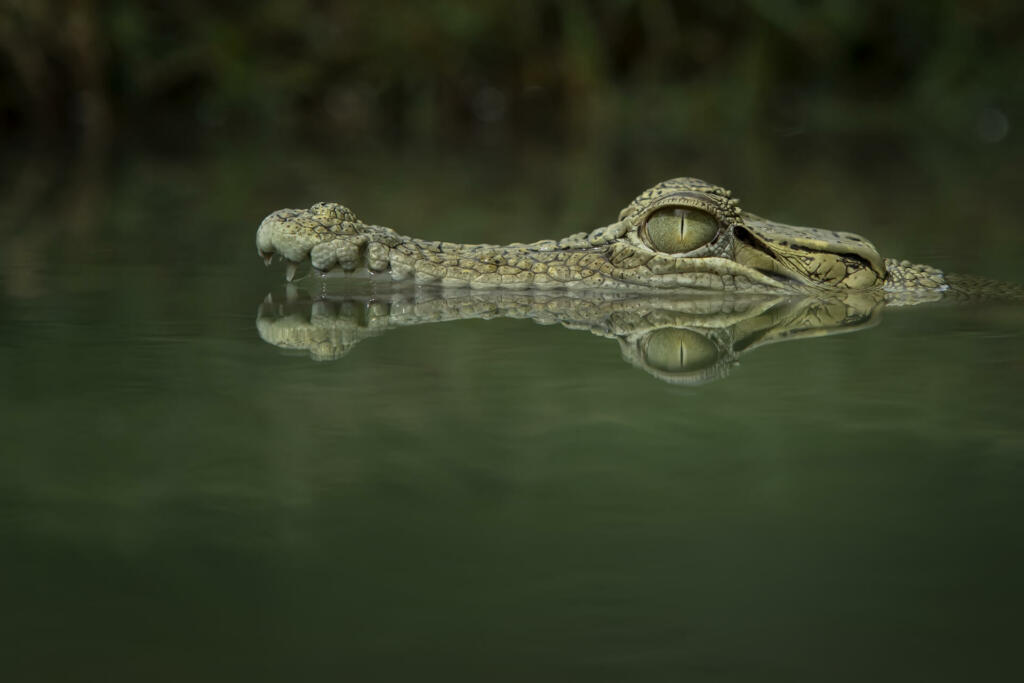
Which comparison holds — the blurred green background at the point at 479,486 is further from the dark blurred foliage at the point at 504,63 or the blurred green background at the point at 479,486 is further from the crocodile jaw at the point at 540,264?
the dark blurred foliage at the point at 504,63

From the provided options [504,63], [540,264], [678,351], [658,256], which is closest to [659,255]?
[658,256]

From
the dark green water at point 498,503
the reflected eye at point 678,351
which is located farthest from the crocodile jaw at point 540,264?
the reflected eye at point 678,351

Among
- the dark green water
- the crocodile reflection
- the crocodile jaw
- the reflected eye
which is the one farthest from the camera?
the crocodile jaw

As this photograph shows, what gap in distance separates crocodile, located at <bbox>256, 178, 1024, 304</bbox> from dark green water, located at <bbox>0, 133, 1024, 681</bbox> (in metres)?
0.33

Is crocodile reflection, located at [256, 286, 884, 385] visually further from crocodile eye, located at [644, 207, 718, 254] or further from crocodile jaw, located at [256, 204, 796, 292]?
crocodile eye, located at [644, 207, 718, 254]

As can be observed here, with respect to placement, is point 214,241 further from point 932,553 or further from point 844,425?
point 932,553

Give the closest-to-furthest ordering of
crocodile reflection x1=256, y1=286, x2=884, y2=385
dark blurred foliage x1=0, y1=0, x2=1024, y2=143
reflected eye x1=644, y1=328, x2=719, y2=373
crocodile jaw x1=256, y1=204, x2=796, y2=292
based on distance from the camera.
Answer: reflected eye x1=644, y1=328, x2=719, y2=373 < crocodile reflection x1=256, y1=286, x2=884, y2=385 < crocodile jaw x1=256, y1=204, x2=796, y2=292 < dark blurred foliage x1=0, y1=0, x2=1024, y2=143

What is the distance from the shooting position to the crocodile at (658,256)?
13.2 feet

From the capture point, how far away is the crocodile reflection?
10.8 feet

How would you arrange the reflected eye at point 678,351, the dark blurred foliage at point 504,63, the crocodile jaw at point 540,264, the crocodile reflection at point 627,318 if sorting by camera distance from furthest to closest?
the dark blurred foliage at point 504,63
the crocodile jaw at point 540,264
the crocodile reflection at point 627,318
the reflected eye at point 678,351

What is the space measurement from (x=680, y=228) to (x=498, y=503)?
2.19 metres

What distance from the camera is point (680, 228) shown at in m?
4.07

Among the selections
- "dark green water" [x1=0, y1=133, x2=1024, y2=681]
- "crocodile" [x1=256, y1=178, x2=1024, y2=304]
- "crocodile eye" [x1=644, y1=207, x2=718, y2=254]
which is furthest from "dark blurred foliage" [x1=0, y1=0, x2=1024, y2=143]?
"dark green water" [x1=0, y1=133, x2=1024, y2=681]

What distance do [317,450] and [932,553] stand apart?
102 centimetres
